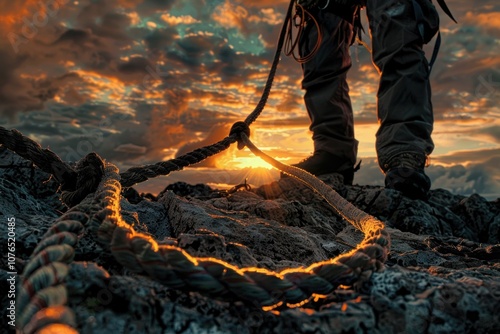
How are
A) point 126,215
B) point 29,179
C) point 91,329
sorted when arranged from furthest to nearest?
point 29,179, point 126,215, point 91,329

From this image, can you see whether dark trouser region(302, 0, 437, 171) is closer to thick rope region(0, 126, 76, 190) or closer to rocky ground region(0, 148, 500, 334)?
rocky ground region(0, 148, 500, 334)

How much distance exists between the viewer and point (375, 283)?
1048mm

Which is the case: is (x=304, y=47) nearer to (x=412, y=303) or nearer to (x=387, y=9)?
(x=387, y=9)

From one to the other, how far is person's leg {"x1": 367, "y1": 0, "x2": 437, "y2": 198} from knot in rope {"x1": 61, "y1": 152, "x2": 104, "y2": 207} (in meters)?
3.23

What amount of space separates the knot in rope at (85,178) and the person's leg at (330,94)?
3810mm

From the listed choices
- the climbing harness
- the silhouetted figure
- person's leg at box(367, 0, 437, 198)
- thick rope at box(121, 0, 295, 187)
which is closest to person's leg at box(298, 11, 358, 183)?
→ the silhouetted figure

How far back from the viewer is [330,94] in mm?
5617

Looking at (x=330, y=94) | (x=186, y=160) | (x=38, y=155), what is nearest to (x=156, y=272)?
(x=38, y=155)

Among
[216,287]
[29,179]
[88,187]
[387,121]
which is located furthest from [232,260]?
[387,121]

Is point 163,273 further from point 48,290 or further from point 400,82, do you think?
point 400,82

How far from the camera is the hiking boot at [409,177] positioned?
164 inches

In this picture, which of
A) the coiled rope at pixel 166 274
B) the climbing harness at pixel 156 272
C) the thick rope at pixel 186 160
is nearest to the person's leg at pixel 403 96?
the thick rope at pixel 186 160

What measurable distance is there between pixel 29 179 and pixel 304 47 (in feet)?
13.5

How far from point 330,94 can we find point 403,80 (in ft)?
4.51
